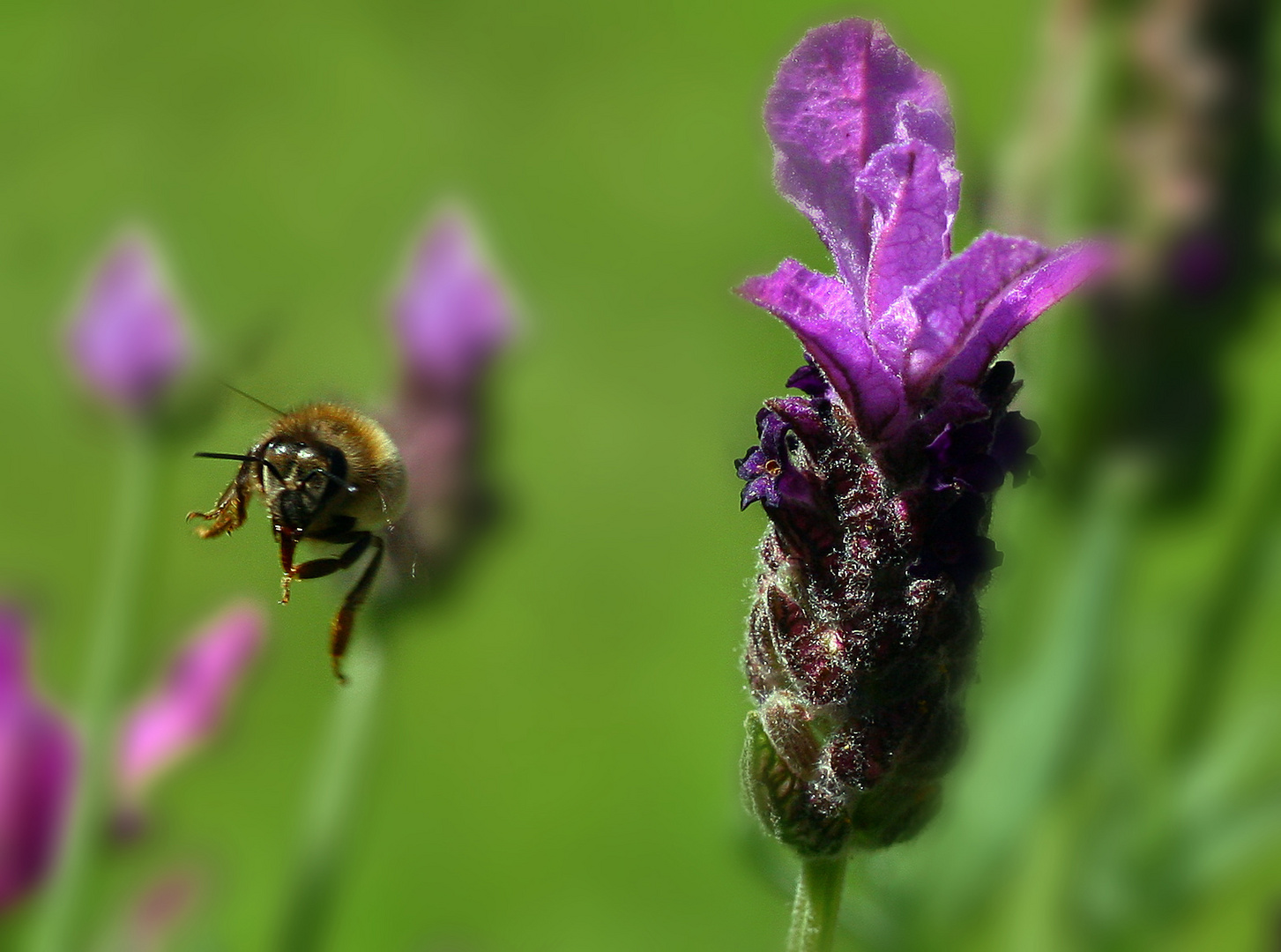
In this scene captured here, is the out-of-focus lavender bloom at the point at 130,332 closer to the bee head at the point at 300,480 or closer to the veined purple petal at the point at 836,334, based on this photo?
the bee head at the point at 300,480

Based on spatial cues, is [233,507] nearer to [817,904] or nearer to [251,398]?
[251,398]

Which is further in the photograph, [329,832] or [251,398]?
[329,832]

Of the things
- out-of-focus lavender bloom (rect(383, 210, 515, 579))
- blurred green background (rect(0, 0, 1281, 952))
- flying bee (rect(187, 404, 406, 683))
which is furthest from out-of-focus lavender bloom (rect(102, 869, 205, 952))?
flying bee (rect(187, 404, 406, 683))

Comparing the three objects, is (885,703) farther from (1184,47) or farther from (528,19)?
(528,19)

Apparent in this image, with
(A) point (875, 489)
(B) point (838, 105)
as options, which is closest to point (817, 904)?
(A) point (875, 489)

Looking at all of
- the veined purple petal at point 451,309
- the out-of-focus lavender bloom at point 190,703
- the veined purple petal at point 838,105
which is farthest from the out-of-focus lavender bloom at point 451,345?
the veined purple petal at point 838,105

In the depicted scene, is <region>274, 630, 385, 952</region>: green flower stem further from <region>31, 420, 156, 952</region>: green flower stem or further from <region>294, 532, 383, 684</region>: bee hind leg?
<region>294, 532, 383, 684</region>: bee hind leg

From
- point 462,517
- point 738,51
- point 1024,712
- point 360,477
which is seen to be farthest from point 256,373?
point 738,51
